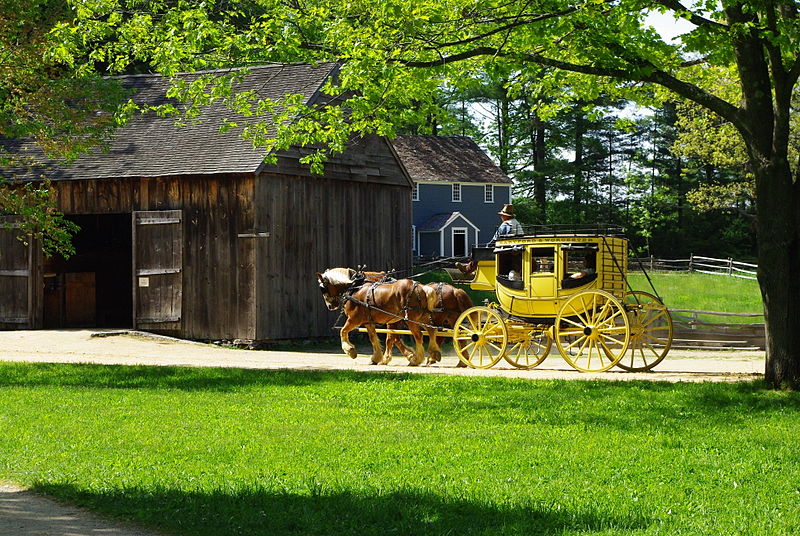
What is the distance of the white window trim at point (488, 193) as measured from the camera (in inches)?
2458

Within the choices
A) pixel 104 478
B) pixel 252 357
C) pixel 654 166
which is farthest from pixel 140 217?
pixel 654 166

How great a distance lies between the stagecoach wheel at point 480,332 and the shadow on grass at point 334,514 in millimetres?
9977

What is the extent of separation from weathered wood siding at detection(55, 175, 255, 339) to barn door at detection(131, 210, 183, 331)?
0.47 ft

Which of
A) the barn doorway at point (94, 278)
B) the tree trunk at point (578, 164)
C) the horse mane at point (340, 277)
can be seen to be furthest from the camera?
the tree trunk at point (578, 164)

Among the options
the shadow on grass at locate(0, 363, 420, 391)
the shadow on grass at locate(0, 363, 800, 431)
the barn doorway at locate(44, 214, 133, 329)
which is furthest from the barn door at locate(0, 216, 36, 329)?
the shadow on grass at locate(0, 363, 420, 391)

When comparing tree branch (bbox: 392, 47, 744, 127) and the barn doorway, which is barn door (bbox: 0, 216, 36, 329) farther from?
tree branch (bbox: 392, 47, 744, 127)

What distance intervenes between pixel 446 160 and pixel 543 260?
147 ft

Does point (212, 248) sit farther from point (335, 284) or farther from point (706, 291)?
point (706, 291)

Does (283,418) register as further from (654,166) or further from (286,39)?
(654,166)

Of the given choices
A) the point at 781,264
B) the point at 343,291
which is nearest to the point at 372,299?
the point at 343,291

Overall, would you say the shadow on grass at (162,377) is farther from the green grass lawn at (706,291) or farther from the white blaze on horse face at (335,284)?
the green grass lawn at (706,291)

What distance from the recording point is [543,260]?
17.9 meters

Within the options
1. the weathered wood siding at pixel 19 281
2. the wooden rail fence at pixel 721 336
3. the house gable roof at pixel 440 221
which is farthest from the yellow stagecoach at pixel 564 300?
the house gable roof at pixel 440 221

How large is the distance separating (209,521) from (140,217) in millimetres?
18917
